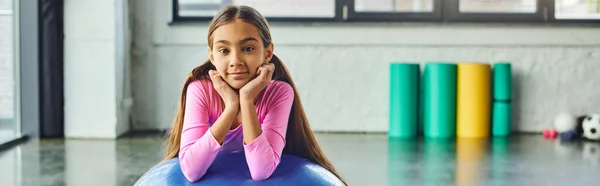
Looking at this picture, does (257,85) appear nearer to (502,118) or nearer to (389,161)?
(389,161)

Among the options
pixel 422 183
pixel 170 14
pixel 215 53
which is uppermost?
pixel 170 14

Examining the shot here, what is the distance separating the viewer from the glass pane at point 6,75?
5.33 meters

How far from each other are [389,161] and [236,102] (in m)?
2.83

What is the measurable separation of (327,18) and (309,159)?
412 cm

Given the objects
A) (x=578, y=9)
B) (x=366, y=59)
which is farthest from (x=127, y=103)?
(x=578, y=9)

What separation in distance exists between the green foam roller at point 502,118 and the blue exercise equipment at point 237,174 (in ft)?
13.8

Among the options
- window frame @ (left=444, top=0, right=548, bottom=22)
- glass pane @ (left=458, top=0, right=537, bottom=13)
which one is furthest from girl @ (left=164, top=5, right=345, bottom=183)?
glass pane @ (left=458, top=0, right=537, bottom=13)

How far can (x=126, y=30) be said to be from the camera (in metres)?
5.98

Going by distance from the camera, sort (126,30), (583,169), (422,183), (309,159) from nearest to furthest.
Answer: (309,159)
(422,183)
(583,169)
(126,30)

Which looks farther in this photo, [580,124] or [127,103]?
[127,103]

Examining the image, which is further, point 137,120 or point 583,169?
point 137,120

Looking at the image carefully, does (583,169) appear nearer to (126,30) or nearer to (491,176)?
(491,176)

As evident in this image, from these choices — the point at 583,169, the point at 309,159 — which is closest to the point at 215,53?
the point at 309,159

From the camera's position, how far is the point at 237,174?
6.08 ft
